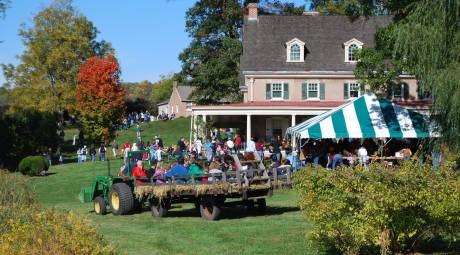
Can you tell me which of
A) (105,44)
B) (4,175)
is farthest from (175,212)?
(105,44)

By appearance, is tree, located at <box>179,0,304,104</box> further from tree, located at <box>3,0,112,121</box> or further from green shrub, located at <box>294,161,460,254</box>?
green shrub, located at <box>294,161,460,254</box>

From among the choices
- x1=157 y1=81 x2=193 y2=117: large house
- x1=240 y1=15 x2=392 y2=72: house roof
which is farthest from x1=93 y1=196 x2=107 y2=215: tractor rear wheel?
x1=157 y1=81 x2=193 y2=117: large house

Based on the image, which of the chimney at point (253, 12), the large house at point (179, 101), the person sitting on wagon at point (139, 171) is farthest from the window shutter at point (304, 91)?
the large house at point (179, 101)

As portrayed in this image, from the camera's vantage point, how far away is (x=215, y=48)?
188 ft

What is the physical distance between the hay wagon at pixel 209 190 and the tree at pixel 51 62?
45371 mm

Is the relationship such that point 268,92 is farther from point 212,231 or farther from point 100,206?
point 212,231

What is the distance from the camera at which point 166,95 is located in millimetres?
151125

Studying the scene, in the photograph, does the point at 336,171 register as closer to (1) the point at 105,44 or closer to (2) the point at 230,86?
(2) the point at 230,86

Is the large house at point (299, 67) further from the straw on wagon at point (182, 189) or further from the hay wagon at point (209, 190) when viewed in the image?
the straw on wagon at point (182, 189)

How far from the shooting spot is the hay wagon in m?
15.1

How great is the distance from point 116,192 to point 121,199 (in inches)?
14.3

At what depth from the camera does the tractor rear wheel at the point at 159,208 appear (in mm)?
16375

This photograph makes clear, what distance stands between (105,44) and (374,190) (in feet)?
211

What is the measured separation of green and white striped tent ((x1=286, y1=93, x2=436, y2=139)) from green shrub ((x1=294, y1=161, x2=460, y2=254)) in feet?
55.0
